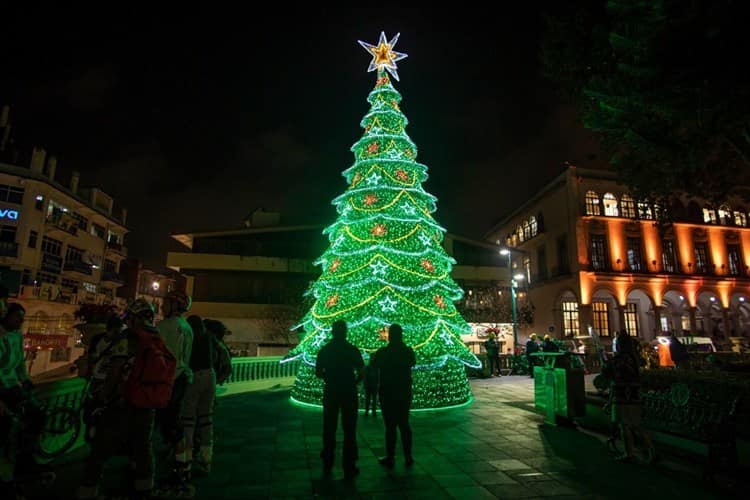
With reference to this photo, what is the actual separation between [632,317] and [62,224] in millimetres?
46657

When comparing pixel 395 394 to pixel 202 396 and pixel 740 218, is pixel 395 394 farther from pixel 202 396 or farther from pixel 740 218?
pixel 740 218

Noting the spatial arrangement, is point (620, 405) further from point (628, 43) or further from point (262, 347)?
point (262, 347)

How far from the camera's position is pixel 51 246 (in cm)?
3488

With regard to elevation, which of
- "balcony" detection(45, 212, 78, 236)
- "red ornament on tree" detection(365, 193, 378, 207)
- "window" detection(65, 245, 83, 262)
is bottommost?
"red ornament on tree" detection(365, 193, 378, 207)

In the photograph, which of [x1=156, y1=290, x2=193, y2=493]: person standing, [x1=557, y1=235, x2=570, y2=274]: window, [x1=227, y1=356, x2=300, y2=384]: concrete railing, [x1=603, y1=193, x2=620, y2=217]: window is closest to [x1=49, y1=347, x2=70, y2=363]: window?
[x1=227, y1=356, x2=300, y2=384]: concrete railing

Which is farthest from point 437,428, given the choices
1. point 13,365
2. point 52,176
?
point 52,176

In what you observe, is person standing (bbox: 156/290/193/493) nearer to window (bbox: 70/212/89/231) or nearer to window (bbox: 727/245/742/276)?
window (bbox: 70/212/89/231)

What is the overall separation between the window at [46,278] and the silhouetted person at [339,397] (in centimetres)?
3692

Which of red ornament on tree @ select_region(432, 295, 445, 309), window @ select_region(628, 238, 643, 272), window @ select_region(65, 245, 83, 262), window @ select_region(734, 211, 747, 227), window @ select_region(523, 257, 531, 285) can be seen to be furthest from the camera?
window @ select_region(523, 257, 531, 285)

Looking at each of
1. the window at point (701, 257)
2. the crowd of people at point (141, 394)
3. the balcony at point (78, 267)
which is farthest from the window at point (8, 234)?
the window at point (701, 257)

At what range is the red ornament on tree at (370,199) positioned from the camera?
10.9 metres

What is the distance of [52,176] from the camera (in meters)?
34.3

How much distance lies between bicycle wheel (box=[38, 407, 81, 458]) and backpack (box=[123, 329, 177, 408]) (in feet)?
8.40

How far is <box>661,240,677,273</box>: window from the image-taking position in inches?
1316
